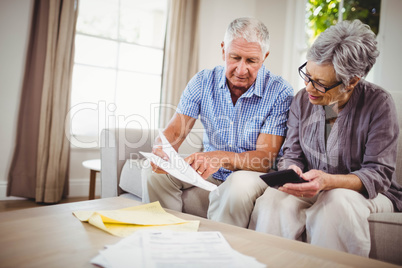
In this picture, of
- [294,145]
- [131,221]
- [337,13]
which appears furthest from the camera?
[337,13]

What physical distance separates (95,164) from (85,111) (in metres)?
0.90

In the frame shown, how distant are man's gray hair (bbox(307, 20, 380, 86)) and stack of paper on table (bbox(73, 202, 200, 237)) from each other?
0.78 meters

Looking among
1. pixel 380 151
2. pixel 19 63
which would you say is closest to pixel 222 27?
pixel 19 63

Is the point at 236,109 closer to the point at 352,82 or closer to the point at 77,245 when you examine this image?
the point at 352,82

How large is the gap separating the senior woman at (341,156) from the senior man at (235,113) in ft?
0.66

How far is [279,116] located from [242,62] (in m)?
0.33

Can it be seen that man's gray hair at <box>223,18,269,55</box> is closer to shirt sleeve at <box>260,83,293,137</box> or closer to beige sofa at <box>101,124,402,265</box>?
shirt sleeve at <box>260,83,293,137</box>

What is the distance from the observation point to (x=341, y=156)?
A: 1.24 m

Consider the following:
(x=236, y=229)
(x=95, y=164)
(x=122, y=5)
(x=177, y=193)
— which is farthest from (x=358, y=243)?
(x=122, y=5)

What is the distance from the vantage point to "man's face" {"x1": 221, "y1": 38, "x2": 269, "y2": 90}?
154 cm

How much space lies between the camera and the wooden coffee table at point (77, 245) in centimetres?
60

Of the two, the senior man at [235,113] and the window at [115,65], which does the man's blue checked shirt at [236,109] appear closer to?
the senior man at [235,113]

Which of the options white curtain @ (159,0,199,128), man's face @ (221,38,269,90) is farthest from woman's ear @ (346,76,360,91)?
white curtain @ (159,0,199,128)

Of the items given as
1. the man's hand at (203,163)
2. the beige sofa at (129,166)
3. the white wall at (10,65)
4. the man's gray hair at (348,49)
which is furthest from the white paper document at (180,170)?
the white wall at (10,65)
